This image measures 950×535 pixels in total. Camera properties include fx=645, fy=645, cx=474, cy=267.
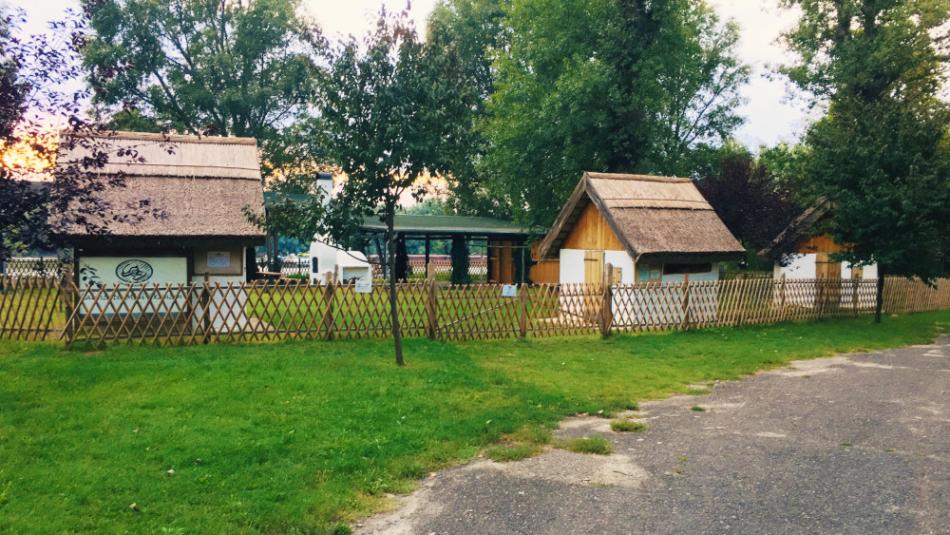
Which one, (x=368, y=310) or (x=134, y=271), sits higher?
(x=134, y=271)

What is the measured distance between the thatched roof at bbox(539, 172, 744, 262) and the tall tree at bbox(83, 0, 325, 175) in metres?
17.4

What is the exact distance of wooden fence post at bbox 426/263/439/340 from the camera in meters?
13.7

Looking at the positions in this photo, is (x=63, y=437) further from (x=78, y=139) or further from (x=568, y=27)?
(x=568, y=27)

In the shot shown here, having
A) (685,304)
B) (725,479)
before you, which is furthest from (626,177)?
(725,479)

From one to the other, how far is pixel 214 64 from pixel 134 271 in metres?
21.4

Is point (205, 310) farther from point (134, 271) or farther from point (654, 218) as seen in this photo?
point (654, 218)

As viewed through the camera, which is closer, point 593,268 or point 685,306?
point 685,306

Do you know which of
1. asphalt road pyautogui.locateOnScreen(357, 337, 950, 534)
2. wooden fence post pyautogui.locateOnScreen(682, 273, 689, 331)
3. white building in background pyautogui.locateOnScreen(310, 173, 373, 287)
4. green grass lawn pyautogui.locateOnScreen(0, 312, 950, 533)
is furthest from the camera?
white building in background pyautogui.locateOnScreen(310, 173, 373, 287)

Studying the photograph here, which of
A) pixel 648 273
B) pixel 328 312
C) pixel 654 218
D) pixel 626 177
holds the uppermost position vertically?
pixel 626 177

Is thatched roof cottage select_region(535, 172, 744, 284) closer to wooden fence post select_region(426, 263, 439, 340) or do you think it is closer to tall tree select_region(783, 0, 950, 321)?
tall tree select_region(783, 0, 950, 321)

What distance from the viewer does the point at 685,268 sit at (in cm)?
1770

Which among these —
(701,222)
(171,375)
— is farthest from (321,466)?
(701,222)

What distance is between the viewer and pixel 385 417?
7.72m

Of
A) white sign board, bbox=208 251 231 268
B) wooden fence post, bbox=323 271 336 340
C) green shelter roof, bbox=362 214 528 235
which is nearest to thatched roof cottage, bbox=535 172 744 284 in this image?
wooden fence post, bbox=323 271 336 340
